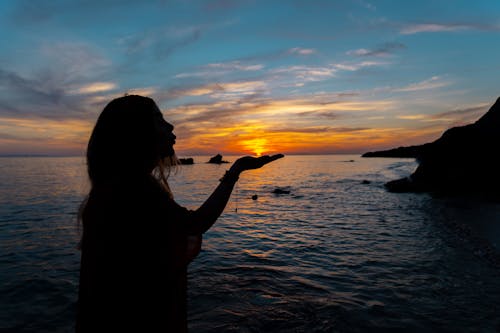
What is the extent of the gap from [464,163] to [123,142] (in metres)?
32.6

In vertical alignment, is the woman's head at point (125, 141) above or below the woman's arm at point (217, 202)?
above

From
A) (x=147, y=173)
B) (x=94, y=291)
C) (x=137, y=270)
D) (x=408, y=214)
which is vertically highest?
(x=147, y=173)

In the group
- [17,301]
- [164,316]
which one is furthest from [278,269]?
[164,316]

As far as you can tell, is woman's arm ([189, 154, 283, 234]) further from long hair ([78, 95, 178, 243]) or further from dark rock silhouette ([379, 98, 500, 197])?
dark rock silhouette ([379, 98, 500, 197])

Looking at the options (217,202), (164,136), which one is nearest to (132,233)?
(217,202)

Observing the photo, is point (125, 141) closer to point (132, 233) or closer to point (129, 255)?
point (132, 233)

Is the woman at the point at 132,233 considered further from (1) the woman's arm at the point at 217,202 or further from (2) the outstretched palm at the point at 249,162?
(2) the outstretched palm at the point at 249,162

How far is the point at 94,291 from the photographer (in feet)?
5.76

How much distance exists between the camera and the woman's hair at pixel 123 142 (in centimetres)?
188

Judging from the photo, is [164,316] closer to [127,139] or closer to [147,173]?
[147,173]

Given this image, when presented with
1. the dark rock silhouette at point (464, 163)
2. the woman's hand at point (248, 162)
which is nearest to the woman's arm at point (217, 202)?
the woman's hand at point (248, 162)

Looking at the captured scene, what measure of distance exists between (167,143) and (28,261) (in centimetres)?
1125

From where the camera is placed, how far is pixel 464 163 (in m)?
27.4

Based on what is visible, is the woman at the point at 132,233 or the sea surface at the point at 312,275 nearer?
the woman at the point at 132,233
